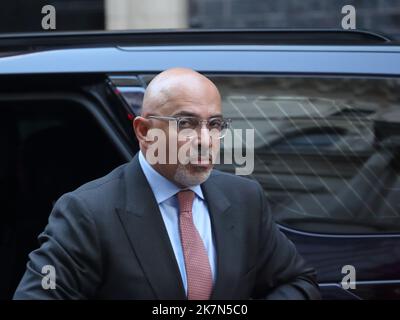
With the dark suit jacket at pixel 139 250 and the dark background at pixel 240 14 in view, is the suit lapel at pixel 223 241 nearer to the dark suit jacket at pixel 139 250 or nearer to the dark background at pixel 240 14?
the dark suit jacket at pixel 139 250

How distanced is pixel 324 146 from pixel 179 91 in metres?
0.75

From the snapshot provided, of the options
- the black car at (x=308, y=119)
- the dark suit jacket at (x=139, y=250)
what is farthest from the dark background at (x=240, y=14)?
the dark suit jacket at (x=139, y=250)

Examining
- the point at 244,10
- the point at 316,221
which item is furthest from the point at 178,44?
the point at 244,10

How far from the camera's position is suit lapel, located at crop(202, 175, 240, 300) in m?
1.95

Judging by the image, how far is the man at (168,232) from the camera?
74.1 inches

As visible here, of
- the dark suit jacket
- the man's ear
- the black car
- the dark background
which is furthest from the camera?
the dark background

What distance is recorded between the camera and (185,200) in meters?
2.00

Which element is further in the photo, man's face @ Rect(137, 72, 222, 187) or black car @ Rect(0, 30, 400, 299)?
black car @ Rect(0, 30, 400, 299)

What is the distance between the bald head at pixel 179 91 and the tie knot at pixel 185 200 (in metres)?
0.19

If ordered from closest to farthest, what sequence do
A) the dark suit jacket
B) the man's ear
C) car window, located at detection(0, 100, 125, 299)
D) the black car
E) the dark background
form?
the dark suit jacket → the man's ear → the black car → car window, located at detection(0, 100, 125, 299) → the dark background

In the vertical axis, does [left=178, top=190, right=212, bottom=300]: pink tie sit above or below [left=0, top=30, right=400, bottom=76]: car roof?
below

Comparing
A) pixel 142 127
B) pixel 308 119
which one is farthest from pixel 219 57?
pixel 142 127

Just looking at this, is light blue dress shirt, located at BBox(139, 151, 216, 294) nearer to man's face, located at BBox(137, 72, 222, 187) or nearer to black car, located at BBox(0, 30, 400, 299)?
man's face, located at BBox(137, 72, 222, 187)

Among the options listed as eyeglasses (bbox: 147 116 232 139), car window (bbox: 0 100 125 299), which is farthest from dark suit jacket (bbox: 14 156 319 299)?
car window (bbox: 0 100 125 299)
